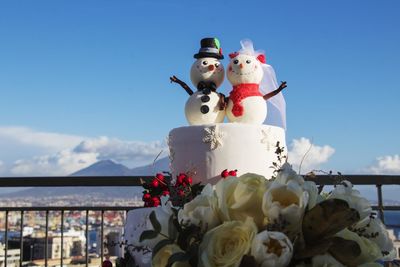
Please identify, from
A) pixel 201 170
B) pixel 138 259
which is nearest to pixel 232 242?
pixel 138 259

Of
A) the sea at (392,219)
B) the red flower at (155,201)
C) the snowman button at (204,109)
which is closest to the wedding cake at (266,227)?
the red flower at (155,201)

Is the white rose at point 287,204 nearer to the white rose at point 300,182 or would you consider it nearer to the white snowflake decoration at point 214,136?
the white rose at point 300,182

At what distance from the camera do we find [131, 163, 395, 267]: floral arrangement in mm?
619

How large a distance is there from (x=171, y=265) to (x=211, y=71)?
7.54 feet

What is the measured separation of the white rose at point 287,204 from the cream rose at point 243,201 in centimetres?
3

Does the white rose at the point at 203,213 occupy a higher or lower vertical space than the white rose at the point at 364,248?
higher

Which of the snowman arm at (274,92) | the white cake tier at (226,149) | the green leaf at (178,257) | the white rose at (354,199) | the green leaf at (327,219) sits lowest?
the green leaf at (178,257)

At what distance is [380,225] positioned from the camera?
2.47ft

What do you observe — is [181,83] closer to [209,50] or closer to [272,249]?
[209,50]

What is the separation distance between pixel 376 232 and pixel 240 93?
212 centimetres

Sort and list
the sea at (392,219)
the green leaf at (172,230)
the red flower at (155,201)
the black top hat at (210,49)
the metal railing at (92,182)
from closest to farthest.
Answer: the green leaf at (172,230)
the red flower at (155,201)
the black top hat at (210,49)
the sea at (392,219)
the metal railing at (92,182)

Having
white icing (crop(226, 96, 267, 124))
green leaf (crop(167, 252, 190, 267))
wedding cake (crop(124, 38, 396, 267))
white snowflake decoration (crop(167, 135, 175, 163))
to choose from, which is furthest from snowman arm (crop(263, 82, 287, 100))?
green leaf (crop(167, 252, 190, 267))

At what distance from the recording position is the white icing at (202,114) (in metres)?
2.80

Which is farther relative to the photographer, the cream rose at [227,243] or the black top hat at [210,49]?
the black top hat at [210,49]
